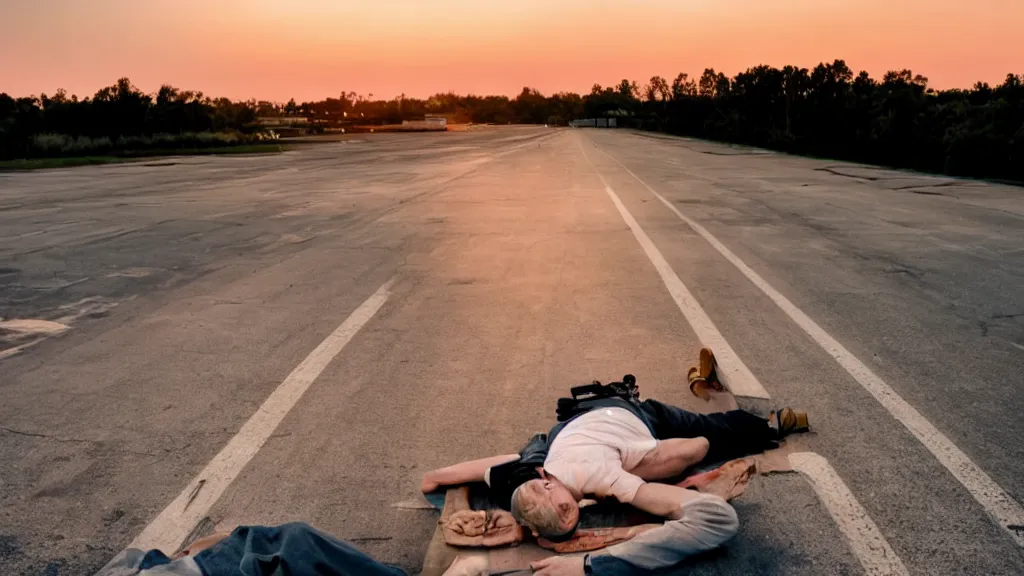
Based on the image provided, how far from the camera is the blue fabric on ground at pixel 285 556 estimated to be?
9.86ft

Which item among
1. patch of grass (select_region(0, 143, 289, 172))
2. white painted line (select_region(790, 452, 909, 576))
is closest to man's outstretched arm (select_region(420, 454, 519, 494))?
white painted line (select_region(790, 452, 909, 576))

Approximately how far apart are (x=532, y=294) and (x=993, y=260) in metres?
7.08

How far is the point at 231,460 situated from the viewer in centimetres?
442

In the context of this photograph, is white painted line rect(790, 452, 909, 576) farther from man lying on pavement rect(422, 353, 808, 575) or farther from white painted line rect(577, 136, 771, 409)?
white painted line rect(577, 136, 771, 409)

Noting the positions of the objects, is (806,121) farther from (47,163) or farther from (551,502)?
(551,502)

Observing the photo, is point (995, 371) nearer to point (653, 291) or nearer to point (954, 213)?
point (653, 291)

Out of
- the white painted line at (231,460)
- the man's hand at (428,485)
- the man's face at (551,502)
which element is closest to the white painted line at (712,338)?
the man's face at (551,502)

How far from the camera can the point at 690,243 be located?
1178 cm

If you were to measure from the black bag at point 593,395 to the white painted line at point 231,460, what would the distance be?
77.6 inches

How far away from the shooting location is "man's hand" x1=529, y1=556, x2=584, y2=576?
324 centimetres

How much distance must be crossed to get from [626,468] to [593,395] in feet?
2.91

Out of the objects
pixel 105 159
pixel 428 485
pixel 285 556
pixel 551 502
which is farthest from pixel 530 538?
pixel 105 159

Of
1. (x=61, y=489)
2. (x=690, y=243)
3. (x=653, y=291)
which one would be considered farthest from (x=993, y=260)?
(x=61, y=489)

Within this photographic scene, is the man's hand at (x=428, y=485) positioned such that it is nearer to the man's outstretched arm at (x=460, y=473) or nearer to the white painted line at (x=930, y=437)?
the man's outstretched arm at (x=460, y=473)
